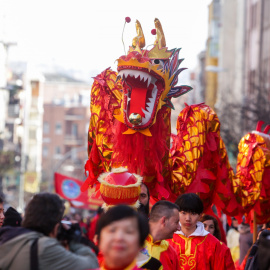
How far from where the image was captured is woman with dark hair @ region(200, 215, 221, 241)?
9656 millimetres

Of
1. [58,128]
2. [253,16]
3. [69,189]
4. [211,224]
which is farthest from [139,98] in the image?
[58,128]

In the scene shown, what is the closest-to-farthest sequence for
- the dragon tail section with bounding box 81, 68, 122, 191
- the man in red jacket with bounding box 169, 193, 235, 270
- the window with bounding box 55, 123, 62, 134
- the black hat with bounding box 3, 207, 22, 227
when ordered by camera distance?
the black hat with bounding box 3, 207, 22, 227 < the man in red jacket with bounding box 169, 193, 235, 270 < the dragon tail section with bounding box 81, 68, 122, 191 < the window with bounding box 55, 123, 62, 134

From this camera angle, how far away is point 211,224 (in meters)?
9.69

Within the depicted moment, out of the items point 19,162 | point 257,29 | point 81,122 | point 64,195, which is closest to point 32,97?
point 81,122

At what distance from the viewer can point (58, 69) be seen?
14500 cm

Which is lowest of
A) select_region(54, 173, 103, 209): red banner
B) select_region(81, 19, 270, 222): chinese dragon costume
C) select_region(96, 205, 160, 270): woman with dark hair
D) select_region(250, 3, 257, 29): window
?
select_region(54, 173, 103, 209): red banner

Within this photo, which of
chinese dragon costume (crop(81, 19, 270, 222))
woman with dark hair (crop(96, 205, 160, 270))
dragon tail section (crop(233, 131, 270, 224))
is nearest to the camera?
woman with dark hair (crop(96, 205, 160, 270))

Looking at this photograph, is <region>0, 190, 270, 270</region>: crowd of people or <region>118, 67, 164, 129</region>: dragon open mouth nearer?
<region>0, 190, 270, 270</region>: crowd of people

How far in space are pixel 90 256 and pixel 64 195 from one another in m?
14.2

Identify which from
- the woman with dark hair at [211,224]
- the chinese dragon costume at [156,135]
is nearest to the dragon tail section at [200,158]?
the chinese dragon costume at [156,135]

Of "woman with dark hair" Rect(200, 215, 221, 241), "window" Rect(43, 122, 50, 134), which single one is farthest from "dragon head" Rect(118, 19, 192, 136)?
"window" Rect(43, 122, 50, 134)

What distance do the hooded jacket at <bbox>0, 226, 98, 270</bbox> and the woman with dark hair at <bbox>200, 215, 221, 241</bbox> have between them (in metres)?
4.32

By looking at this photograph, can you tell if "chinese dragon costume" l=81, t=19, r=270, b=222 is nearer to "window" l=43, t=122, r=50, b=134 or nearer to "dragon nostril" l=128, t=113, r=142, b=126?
"dragon nostril" l=128, t=113, r=142, b=126

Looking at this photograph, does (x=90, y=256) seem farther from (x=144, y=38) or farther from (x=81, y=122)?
(x=81, y=122)
